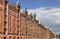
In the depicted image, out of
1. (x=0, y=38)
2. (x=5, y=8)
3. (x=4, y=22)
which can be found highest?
(x=5, y=8)

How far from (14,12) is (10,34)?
4614 millimetres

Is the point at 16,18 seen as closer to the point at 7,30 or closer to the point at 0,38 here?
the point at 7,30

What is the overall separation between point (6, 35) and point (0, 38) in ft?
9.64

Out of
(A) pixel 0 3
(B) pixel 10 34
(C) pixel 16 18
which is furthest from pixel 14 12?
(A) pixel 0 3

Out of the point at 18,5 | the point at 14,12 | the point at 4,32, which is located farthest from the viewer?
the point at 18,5

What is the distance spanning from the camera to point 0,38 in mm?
29281

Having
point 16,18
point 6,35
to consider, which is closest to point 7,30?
point 6,35

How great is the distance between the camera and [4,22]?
103ft

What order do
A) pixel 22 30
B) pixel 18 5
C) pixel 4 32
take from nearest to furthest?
1. pixel 4 32
2. pixel 18 5
3. pixel 22 30

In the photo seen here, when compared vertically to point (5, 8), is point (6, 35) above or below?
below

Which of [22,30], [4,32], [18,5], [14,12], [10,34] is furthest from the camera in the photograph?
[22,30]

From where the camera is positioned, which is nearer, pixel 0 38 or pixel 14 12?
pixel 0 38

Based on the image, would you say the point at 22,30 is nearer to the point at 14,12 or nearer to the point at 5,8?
the point at 14,12

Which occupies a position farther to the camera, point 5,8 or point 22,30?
point 22,30
